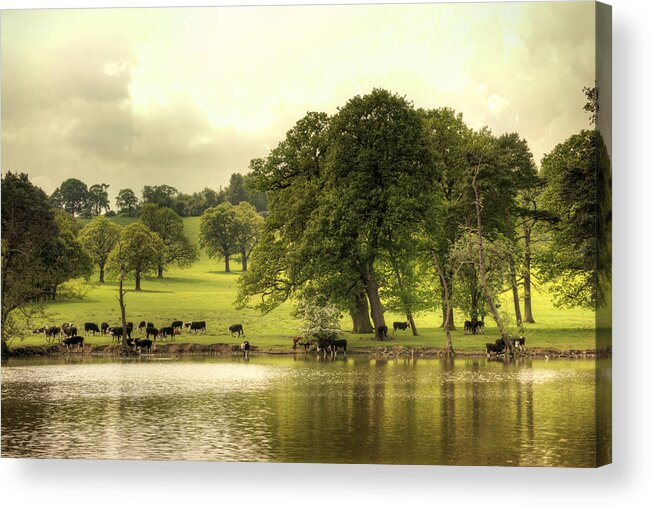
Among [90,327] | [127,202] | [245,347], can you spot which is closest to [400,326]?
[245,347]

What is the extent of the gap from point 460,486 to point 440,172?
6664 millimetres

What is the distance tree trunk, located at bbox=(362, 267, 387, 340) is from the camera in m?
23.9

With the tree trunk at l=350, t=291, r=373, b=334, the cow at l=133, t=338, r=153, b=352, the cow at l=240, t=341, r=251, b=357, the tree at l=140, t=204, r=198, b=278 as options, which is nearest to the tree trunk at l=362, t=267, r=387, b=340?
the tree trunk at l=350, t=291, r=373, b=334

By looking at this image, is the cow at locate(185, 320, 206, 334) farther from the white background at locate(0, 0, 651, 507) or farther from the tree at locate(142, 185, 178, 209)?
the white background at locate(0, 0, 651, 507)

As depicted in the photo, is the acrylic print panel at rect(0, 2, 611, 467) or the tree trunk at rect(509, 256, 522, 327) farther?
the tree trunk at rect(509, 256, 522, 327)

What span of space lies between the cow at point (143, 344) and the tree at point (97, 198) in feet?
9.52

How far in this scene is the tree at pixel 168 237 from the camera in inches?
935

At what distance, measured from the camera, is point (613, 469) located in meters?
19.8

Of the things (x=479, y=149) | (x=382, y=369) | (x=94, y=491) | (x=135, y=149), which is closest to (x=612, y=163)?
(x=479, y=149)

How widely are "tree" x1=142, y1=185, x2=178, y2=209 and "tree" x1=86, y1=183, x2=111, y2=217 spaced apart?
774 mm

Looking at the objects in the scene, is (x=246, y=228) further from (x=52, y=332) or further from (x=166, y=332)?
(x=52, y=332)

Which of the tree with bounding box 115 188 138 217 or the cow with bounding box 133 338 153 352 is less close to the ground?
the tree with bounding box 115 188 138 217

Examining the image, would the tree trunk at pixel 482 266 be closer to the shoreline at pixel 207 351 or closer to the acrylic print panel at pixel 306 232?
the acrylic print panel at pixel 306 232

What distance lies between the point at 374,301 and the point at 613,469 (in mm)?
6394
